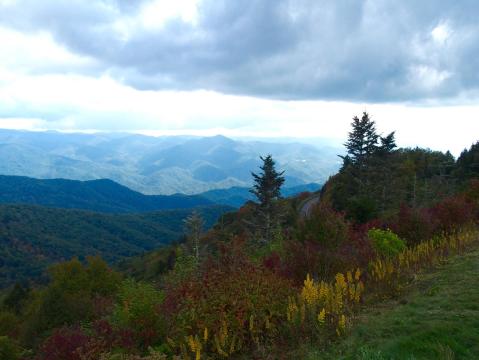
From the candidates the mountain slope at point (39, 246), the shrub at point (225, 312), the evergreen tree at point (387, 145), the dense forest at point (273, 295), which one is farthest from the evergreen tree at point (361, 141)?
the mountain slope at point (39, 246)

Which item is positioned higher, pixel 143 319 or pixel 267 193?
pixel 143 319

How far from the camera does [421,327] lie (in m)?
5.91

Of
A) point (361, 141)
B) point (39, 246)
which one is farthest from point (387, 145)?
point (39, 246)

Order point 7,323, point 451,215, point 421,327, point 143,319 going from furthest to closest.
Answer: point 7,323 → point 451,215 → point 143,319 → point 421,327

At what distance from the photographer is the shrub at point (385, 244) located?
10.5 metres

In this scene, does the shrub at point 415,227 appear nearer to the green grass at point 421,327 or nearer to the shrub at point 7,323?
the green grass at point 421,327

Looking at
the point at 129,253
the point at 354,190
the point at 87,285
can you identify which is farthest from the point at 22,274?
the point at 354,190

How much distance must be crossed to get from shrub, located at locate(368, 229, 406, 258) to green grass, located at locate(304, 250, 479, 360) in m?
2.46

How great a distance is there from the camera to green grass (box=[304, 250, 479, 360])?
5258mm

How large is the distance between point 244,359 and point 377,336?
181 cm

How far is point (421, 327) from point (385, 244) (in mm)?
4875

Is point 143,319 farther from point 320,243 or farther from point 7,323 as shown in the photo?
point 7,323

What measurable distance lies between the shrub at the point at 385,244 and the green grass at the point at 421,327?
2.46m

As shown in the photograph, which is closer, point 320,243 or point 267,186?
point 320,243
